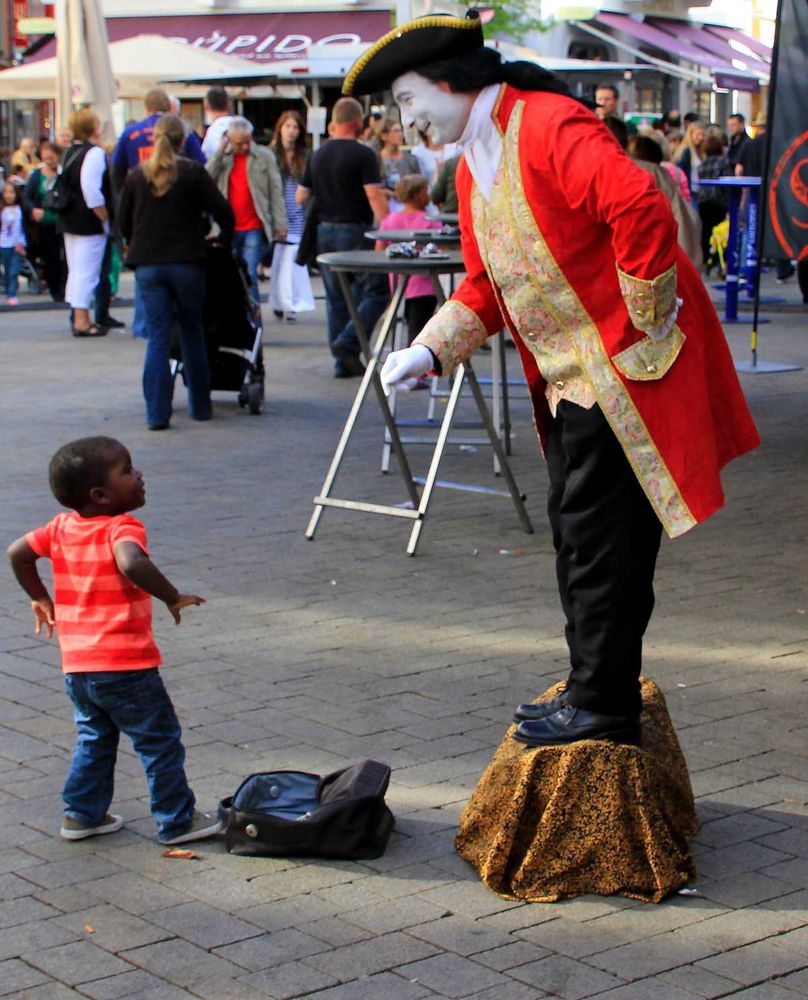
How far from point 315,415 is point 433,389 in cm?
136

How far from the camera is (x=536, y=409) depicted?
4.07m

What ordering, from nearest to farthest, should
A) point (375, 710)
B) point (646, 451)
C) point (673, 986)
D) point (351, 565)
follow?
point (673, 986), point (646, 451), point (375, 710), point (351, 565)

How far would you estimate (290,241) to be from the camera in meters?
15.3

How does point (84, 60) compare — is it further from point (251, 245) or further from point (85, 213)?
point (251, 245)

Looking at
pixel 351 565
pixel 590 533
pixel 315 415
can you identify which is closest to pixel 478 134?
pixel 590 533

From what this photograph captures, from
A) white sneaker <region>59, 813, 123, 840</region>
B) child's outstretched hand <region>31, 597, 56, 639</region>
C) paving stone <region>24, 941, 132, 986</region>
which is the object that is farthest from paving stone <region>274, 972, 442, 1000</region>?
child's outstretched hand <region>31, 597, 56, 639</region>

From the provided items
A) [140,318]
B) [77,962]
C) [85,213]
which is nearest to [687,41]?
[85,213]

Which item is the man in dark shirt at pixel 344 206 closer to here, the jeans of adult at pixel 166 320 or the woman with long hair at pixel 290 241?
the jeans of adult at pixel 166 320

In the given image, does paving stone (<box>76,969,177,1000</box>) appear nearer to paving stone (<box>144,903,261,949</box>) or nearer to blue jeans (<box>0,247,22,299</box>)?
paving stone (<box>144,903,261,949</box>)

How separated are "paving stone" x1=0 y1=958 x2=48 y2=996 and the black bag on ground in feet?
2.30

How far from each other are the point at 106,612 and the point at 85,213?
11.1 metres

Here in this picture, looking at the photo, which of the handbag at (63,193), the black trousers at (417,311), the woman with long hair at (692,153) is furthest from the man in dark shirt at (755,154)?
the black trousers at (417,311)

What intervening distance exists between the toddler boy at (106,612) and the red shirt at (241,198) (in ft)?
33.1

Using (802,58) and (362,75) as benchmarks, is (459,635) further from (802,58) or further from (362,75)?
(802,58)
